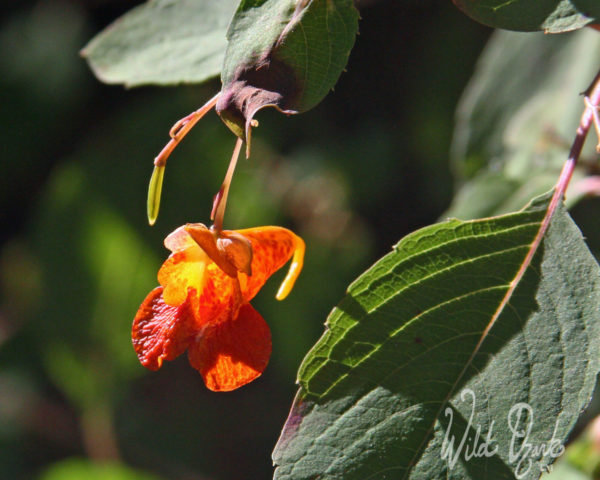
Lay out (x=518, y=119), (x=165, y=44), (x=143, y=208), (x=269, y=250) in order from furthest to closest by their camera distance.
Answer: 1. (x=143, y=208)
2. (x=518, y=119)
3. (x=165, y=44)
4. (x=269, y=250)

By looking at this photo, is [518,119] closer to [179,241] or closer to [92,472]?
[179,241]

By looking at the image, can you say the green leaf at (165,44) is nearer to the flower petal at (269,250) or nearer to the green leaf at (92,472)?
the flower petal at (269,250)

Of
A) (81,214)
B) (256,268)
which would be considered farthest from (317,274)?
Answer: (256,268)

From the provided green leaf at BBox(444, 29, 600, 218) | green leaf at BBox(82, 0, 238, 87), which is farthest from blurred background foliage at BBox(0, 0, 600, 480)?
green leaf at BBox(82, 0, 238, 87)

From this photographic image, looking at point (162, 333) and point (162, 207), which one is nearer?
point (162, 333)

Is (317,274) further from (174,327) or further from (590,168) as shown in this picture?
(174,327)

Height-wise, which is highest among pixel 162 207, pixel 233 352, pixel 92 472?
pixel 162 207

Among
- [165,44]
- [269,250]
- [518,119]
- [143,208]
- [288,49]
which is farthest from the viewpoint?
[143,208]

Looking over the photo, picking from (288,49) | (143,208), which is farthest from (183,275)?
(143,208)
